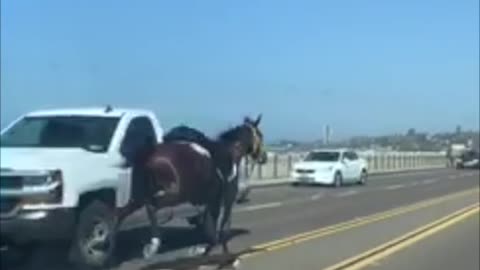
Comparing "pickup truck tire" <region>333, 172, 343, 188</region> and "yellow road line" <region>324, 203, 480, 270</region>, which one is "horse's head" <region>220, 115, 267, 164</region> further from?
"pickup truck tire" <region>333, 172, 343, 188</region>

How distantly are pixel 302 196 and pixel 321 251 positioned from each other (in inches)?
835

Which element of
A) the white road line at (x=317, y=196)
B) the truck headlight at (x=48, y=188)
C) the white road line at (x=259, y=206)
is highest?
the truck headlight at (x=48, y=188)

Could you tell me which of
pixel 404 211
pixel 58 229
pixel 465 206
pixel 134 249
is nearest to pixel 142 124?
pixel 134 249

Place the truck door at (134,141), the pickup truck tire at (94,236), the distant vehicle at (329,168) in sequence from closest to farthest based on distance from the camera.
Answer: the pickup truck tire at (94,236) → the truck door at (134,141) → the distant vehicle at (329,168)

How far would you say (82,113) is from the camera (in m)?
15.3

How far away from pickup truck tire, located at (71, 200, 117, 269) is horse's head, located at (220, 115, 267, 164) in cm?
253

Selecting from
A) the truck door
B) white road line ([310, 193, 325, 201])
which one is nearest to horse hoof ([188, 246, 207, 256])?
the truck door

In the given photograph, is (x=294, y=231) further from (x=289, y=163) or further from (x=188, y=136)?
(x=289, y=163)

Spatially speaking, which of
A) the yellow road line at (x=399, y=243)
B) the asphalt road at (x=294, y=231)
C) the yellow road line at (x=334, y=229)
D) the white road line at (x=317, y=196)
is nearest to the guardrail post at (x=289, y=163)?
the white road line at (x=317, y=196)

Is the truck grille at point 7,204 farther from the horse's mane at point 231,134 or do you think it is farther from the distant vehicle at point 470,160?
the distant vehicle at point 470,160

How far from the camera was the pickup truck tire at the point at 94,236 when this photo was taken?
536 inches

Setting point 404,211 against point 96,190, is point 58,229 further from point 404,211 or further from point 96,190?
point 404,211

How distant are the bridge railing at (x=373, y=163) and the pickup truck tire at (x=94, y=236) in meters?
3.59

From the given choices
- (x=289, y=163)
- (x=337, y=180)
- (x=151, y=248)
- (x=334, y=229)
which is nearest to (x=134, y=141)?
(x=151, y=248)
